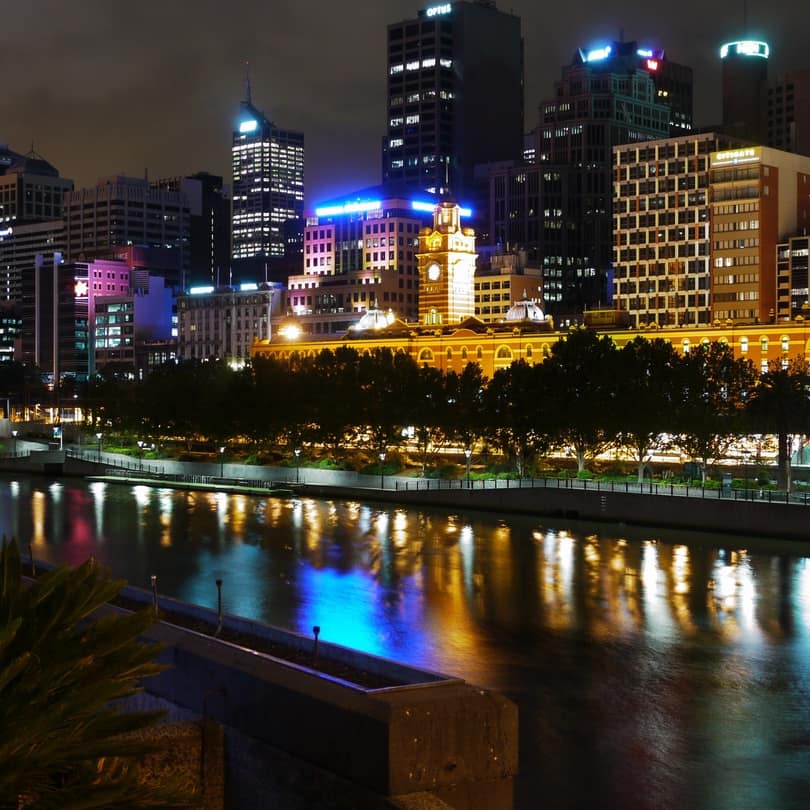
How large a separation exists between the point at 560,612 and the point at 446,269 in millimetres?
131858

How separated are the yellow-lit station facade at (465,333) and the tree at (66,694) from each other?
112700mm

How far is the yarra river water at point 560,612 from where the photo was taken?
28.5 m

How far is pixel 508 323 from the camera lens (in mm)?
158500

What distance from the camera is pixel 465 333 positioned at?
15962 centimetres

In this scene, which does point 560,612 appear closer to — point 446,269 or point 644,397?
point 644,397

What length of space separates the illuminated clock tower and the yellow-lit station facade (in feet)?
0.46

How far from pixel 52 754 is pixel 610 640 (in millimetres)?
31451

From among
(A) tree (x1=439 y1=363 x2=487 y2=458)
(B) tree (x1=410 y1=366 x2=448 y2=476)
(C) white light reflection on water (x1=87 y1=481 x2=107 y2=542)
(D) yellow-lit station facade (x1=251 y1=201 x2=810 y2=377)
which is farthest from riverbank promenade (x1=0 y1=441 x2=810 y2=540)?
(D) yellow-lit station facade (x1=251 y1=201 x2=810 y2=377)

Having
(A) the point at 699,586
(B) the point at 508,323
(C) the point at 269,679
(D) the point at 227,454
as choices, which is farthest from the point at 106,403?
(C) the point at 269,679

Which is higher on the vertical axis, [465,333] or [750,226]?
[750,226]

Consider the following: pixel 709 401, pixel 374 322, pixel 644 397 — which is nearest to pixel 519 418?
pixel 644 397

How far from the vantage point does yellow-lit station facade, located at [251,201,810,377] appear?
134750mm

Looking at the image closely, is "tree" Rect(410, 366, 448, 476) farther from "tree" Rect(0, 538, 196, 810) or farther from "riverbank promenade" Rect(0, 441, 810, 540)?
"tree" Rect(0, 538, 196, 810)

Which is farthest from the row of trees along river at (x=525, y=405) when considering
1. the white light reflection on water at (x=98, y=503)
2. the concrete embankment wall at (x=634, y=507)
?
the white light reflection on water at (x=98, y=503)
